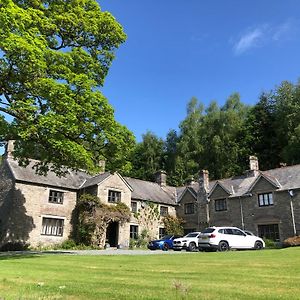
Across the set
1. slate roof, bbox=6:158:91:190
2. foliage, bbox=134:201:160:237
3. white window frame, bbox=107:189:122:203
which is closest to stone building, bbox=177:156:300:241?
foliage, bbox=134:201:160:237

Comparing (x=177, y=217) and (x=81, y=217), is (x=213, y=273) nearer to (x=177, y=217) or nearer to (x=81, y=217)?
(x=81, y=217)

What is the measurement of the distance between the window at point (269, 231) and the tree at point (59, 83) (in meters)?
20.2

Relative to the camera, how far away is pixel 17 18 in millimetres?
15812

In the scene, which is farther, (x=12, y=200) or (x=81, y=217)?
(x=81, y=217)

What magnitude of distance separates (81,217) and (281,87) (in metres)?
43.4

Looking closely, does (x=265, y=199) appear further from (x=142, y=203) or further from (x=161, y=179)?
(x=161, y=179)

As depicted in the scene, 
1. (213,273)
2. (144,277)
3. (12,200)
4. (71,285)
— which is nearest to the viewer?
(71,285)

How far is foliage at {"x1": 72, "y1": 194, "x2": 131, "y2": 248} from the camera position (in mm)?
33406

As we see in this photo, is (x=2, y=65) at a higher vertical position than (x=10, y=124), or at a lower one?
higher

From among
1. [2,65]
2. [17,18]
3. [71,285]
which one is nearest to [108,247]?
[2,65]

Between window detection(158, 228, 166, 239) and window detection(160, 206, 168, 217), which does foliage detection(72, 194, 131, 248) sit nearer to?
window detection(158, 228, 166, 239)

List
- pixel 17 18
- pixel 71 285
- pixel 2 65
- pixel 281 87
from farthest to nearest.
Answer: pixel 281 87
pixel 2 65
pixel 17 18
pixel 71 285

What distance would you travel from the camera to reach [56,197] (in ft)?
114

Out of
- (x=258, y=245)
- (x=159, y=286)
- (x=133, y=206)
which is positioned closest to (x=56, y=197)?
(x=133, y=206)
